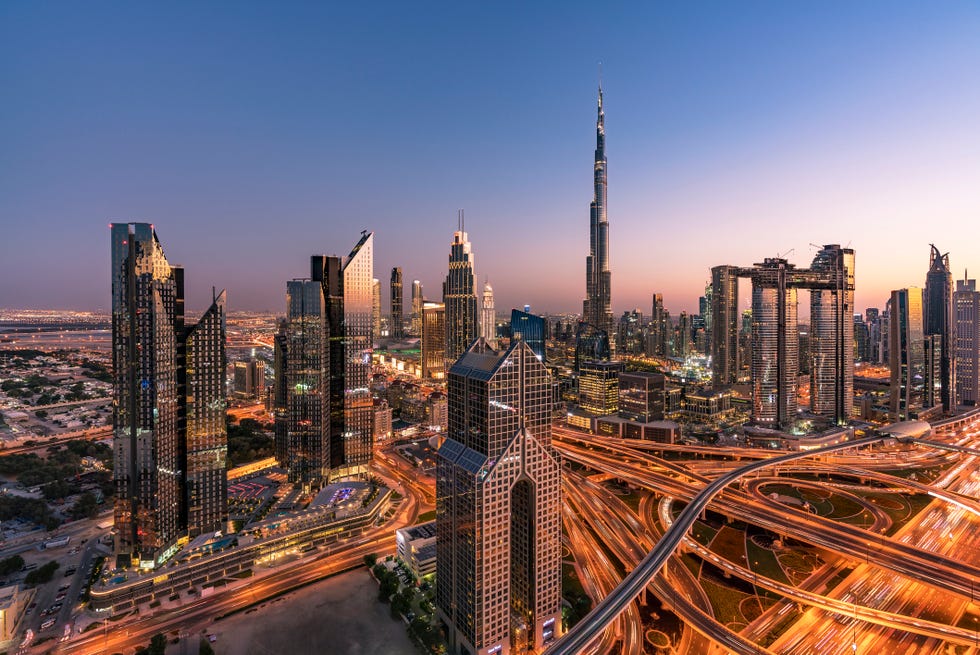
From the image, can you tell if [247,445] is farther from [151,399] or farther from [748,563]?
[748,563]

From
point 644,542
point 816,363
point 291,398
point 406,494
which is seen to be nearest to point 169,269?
point 291,398

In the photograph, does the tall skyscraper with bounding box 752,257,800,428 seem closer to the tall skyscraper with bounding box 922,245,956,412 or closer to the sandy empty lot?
the tall skyscraper with bounding box 922,245,956,412

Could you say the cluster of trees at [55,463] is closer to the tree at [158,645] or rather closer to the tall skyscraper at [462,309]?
the tree at [158,645]

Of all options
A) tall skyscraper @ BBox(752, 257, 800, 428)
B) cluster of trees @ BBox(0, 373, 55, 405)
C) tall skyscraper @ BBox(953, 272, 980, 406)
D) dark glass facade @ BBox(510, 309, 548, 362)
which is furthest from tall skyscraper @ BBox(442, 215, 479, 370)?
tall skyscraper @ BBox(953, 272, 980, 406)

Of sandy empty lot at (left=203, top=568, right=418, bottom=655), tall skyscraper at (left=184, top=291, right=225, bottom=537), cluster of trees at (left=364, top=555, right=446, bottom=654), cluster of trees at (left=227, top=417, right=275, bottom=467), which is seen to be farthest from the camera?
cluster of trees at (left=227, top=417, right=275, bottom=467)

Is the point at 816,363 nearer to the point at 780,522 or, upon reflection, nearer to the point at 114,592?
the point at 780,522
